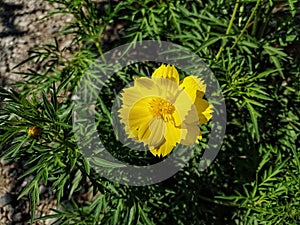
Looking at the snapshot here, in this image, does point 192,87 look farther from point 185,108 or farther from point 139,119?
point 139,119

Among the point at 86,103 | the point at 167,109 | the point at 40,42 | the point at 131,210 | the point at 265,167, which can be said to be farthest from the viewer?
the point at 40,42

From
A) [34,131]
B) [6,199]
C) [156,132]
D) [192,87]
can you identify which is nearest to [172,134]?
[156,132]

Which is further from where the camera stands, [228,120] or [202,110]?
[228,120]

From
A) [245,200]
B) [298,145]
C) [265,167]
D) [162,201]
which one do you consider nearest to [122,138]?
[162,201]

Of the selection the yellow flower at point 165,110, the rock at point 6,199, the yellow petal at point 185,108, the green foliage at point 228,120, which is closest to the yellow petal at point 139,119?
the yellow flower at point 165,110

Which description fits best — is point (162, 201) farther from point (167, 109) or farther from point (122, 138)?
point (167, 109)

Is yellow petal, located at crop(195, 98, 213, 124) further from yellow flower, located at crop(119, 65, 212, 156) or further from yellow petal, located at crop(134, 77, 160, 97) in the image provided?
yellow petal, located at crop(134, 77, 160, 97)
